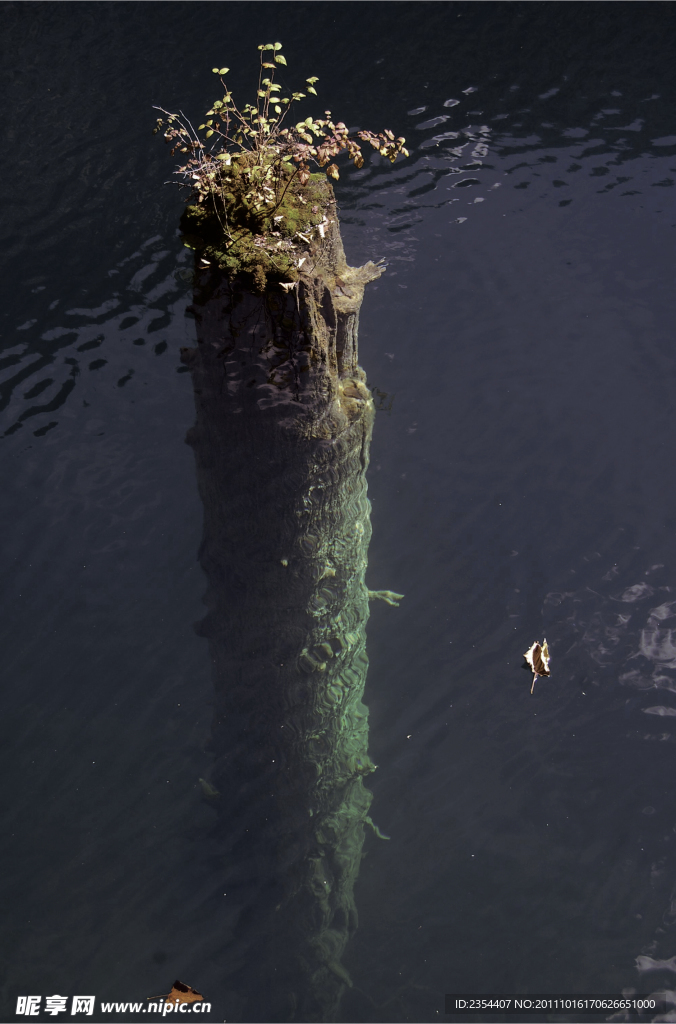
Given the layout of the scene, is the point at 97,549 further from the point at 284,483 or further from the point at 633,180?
the point at 633,180

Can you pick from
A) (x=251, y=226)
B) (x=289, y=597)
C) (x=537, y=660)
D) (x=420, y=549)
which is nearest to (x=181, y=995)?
(x=289, y=597)

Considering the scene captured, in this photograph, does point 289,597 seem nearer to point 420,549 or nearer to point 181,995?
point 420,549

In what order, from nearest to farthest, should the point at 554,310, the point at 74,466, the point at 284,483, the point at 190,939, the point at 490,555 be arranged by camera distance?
the point at 284,483, the point at 190,939, the point at 490,555, the point at 74,466, the point at 554,310

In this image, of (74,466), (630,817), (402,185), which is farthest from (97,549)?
(402,185)

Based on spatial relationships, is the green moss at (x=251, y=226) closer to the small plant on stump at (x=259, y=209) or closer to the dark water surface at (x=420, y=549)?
the small plant on stump at (x=259, y=209)

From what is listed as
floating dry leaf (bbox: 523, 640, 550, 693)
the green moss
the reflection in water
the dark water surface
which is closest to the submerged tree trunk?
the green moss

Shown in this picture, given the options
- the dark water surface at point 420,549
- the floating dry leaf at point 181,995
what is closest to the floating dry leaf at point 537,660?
the dark water surface at point 420,549
